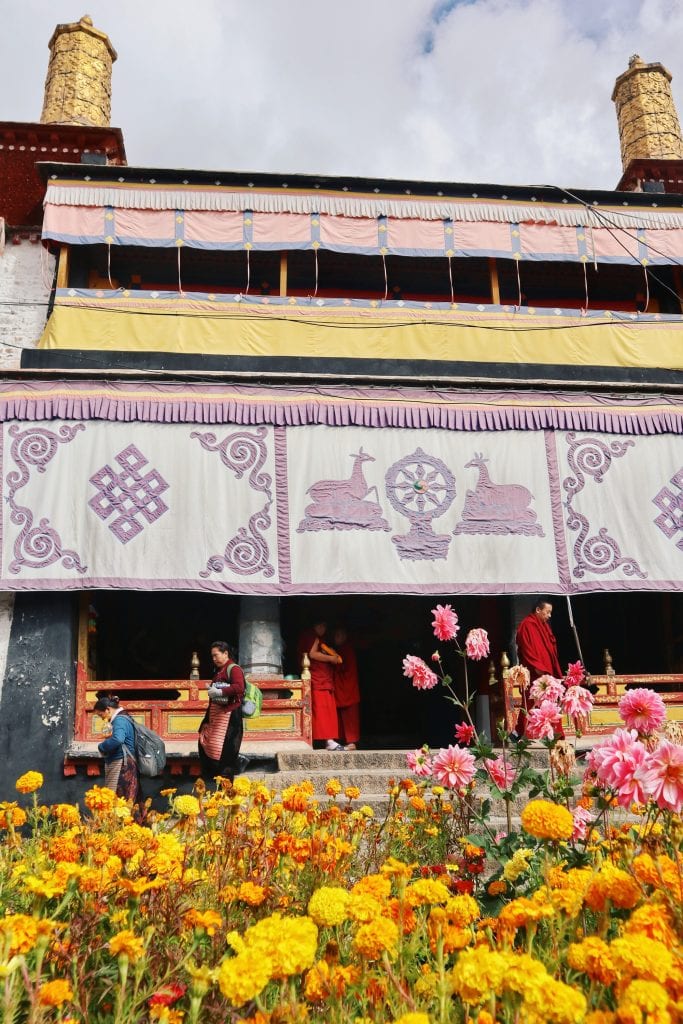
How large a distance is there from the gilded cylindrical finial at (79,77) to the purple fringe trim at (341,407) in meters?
6.08

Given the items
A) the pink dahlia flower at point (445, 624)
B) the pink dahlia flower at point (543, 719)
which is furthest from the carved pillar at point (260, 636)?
the pink dahlia flower at point (543, 719)

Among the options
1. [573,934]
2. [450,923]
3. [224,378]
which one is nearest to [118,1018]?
[450,923]

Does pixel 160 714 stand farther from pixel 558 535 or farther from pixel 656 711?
pixel 656 711

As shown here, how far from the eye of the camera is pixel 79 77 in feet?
44.6

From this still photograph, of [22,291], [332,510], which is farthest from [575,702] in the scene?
[22,291]

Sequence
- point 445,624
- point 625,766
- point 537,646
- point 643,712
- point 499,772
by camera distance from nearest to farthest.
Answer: point 625,766
point 643,712
point 499,772
point 445,624
point 537,646

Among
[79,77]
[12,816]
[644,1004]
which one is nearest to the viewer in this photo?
[644,1004]

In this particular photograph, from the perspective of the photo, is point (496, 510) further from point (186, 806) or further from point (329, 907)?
Answer: point (329, 907)

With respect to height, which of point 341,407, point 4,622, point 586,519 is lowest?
point 4,622

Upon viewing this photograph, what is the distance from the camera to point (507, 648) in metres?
9.35

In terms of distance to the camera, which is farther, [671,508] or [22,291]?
[22,291]

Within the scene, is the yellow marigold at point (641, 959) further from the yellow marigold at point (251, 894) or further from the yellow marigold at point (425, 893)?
the yellow marigold at point (251, 894)

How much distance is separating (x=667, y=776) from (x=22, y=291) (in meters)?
9.87

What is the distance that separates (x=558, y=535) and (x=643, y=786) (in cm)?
660
